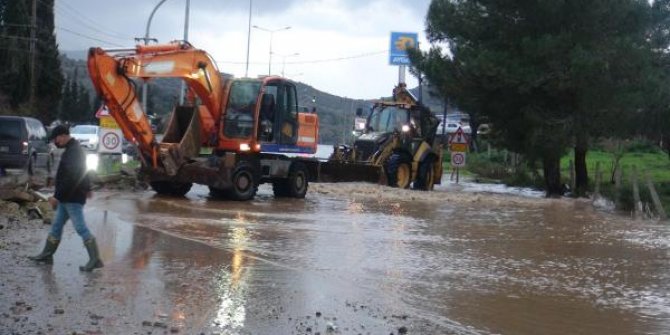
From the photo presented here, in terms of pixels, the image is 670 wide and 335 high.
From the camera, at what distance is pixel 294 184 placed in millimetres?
21547

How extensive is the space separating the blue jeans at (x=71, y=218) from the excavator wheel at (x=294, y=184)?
39.7 ft

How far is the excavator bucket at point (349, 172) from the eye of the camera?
2528 cm

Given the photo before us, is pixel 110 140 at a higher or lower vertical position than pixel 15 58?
lower

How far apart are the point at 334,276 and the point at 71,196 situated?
11.0ft

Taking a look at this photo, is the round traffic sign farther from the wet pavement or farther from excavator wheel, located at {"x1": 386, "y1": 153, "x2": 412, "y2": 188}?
excavator wheel, located at {"x1": 386, "y1": 153, "x2": 412, "y2": 188}

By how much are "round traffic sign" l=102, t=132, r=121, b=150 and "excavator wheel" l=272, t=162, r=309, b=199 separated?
4.34 m

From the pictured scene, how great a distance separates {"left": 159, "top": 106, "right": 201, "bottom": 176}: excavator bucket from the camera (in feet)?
59.9

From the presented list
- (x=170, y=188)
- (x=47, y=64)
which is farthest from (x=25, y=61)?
(x=170, y=188)

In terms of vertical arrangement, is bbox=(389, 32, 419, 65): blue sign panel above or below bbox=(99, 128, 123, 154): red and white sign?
above

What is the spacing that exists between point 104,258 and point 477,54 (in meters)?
18.9

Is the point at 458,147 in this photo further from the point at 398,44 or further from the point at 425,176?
the point at 398,44

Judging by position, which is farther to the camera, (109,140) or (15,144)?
(15,144)

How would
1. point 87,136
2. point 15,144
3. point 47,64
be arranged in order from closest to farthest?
point 15,144
point 87,136
point 47,64

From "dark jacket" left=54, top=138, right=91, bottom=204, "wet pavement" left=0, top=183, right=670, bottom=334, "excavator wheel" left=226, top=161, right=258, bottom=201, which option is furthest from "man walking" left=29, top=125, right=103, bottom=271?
"excavator wheel" left=226, top=161, right=258, bottom=201
